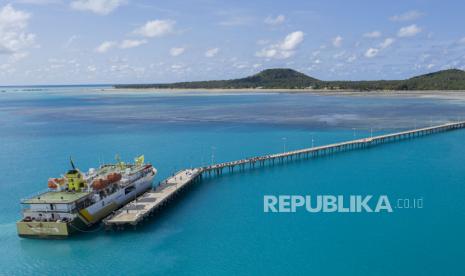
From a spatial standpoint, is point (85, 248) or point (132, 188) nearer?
point (85, 248)

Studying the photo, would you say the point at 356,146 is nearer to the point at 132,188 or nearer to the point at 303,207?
the point at 303,207

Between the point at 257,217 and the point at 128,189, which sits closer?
the point at 257,217

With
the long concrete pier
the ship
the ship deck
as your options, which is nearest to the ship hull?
the ship

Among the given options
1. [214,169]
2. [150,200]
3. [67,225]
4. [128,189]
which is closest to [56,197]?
[67,225]

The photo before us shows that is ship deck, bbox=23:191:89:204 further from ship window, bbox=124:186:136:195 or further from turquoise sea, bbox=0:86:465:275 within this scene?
Result: ship window, bbox=124:186:136:195

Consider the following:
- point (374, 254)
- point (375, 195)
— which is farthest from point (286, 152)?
point (374, 254)

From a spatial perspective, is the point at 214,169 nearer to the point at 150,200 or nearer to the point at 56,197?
the point at 150,200

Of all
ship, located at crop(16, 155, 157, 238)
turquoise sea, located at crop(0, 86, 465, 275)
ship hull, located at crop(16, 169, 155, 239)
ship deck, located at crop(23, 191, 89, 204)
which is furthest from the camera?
ship deck, located at crop(23, 191, 89, 204)
